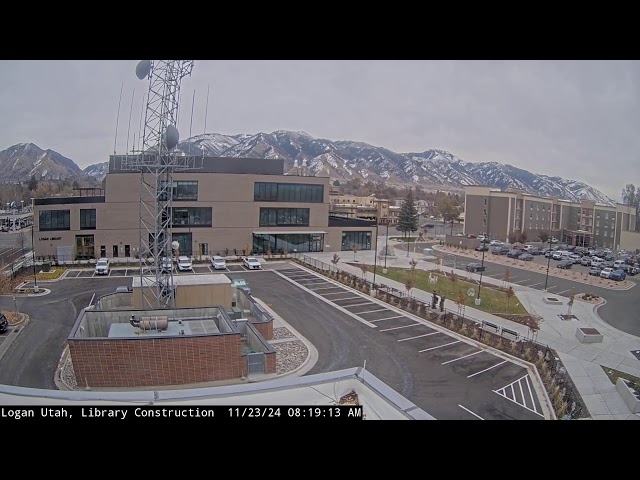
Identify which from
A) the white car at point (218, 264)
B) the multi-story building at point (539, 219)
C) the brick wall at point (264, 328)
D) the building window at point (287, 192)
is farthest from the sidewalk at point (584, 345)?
the building window at point (287, 192)

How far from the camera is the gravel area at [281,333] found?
6262 mm

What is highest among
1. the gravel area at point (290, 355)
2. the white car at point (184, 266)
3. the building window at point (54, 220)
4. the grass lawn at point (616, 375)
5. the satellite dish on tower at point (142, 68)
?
the satellite dish on tower at point (142, 68)

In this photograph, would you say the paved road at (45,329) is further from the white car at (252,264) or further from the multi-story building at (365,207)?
the multi-story building at (365,207)

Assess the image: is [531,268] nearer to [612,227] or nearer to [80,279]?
[612,227]

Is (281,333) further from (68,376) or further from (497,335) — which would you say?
(497,335)

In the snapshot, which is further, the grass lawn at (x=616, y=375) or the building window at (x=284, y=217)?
the building window at (x=284, y=217)

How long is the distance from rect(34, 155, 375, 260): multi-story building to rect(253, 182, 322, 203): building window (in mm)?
31

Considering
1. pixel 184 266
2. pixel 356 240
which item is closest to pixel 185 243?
pixel 184 266

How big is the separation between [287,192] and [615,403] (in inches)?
453

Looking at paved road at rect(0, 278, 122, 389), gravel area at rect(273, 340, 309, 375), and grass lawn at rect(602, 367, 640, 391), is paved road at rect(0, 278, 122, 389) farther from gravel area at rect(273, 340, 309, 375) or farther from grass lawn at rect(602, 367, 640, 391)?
grass lawn at rect(602, 367, 640, 391)

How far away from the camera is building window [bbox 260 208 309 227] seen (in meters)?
14.5

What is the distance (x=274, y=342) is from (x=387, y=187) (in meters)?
31.0

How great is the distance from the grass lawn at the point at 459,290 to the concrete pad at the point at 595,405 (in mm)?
3622

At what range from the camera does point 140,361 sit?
420 centimetres
